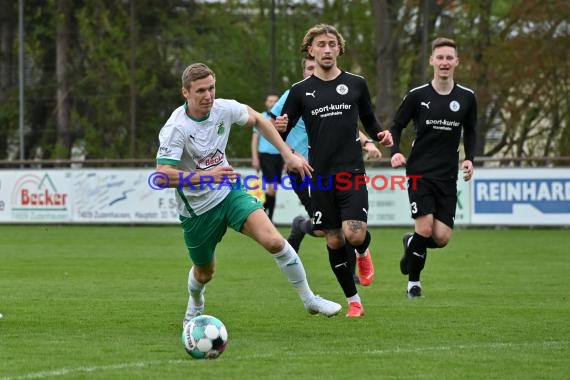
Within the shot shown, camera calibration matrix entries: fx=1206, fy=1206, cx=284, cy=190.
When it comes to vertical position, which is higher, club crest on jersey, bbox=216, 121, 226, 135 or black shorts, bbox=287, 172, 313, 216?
club crest on jersey, bbox=216, 121, 226, 135

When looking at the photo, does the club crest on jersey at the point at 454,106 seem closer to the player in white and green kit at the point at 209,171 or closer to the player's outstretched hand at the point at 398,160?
the player's outstretched hand at the point at 398,160

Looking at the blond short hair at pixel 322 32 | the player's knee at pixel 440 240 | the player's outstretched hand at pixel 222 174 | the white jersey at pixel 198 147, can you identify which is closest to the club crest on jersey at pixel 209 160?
the white jersey at pixel 198 147

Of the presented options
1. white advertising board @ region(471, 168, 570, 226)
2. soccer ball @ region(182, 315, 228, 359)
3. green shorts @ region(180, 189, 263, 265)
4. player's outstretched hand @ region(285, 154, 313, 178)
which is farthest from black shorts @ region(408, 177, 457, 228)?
white advertising board @ region(471, 168, 570, 226)

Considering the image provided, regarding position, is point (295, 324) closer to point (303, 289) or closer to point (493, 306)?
point (303, 289)

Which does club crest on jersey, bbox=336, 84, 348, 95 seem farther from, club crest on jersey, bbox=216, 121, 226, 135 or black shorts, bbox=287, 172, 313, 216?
club crest on jersey, bbox=216, 121, 226, 135

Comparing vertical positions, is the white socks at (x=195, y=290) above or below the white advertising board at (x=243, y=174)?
above

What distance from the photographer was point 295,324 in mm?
8758

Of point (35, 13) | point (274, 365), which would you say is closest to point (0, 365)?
point (274, 365)

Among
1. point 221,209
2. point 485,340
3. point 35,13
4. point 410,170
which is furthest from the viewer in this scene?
point 35,13

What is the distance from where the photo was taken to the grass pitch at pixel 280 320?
675 cm

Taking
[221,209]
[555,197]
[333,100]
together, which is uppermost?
[333,100]

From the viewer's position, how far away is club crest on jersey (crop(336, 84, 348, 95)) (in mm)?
9484

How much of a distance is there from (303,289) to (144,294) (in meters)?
3.03

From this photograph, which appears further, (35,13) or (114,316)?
(35,13)
